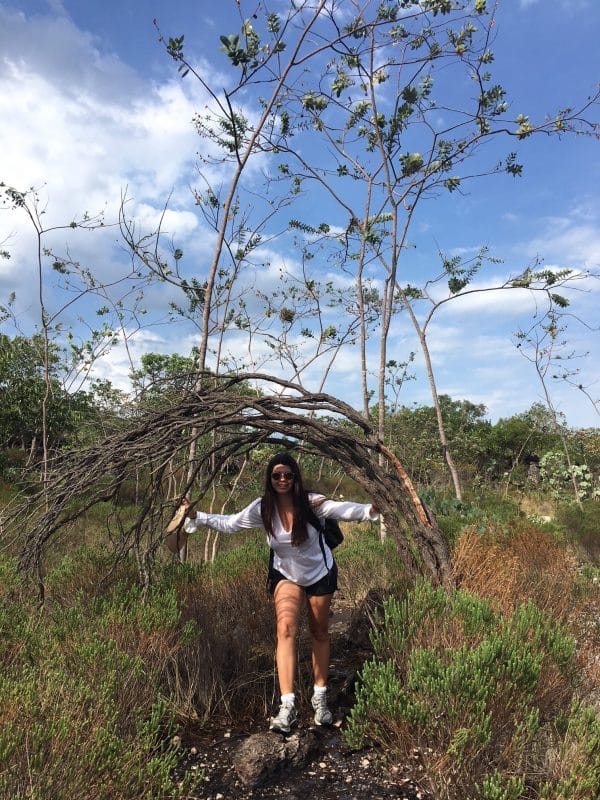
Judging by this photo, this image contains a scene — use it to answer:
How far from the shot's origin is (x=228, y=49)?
4777 millimetres

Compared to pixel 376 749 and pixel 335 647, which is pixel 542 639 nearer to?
pixel 376 749

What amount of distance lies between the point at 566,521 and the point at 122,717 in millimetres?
10861

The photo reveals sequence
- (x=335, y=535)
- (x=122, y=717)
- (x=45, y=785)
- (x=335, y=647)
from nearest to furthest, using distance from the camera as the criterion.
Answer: (x=45, y=785) → (x=122, y=717) → (x=335, y=535) → (x=335, y=647)

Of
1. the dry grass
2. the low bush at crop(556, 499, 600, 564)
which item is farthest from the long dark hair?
the low bush at crop(556, 499, 600, 564)

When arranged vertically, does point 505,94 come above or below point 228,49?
above

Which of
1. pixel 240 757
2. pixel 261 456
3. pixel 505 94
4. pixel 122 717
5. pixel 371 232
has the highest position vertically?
pixel 505 94

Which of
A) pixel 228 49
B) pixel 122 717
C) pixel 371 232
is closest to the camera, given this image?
pixel 122 717

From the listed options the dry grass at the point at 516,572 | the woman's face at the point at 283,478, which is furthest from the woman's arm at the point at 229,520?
the dry grass at the point at 516,572

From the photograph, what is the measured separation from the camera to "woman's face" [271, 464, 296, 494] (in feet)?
10.8

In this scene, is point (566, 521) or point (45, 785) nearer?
point (45, 785)

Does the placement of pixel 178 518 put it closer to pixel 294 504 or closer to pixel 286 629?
pixel 294 504

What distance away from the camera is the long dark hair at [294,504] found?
Result: 3.25 metres

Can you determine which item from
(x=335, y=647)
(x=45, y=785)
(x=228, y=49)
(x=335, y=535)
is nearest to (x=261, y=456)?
(x=335, y=647)

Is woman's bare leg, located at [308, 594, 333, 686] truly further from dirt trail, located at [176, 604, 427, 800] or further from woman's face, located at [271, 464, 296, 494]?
woman's face, located at [271, 464, 296, 494]
